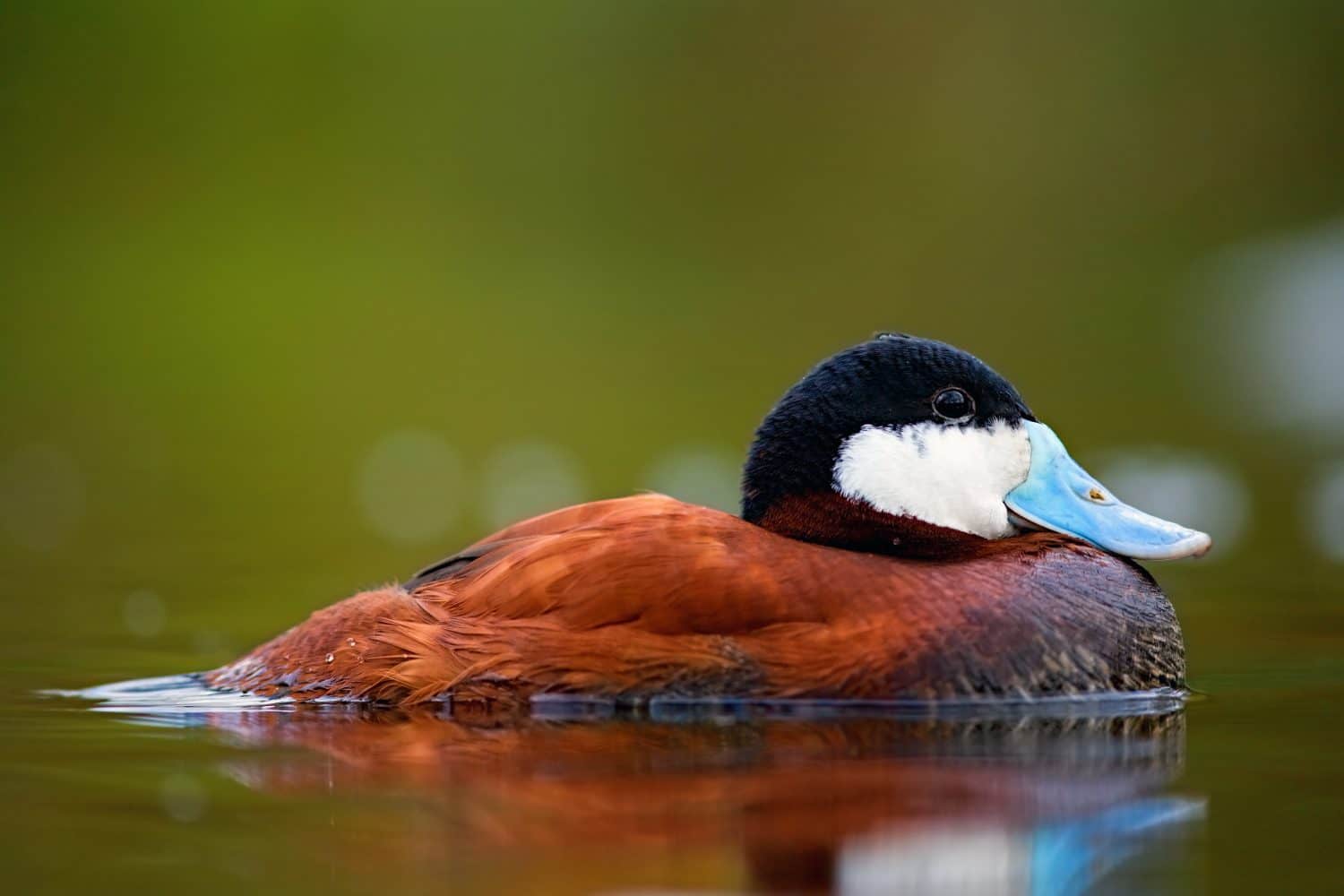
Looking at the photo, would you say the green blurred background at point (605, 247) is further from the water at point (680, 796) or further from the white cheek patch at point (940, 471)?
the water at point (680, 796)

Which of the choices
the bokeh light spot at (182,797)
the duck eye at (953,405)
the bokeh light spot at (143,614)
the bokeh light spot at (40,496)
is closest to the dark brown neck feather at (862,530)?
the duck eye at (953,405)

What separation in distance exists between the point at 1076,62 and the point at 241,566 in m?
12.8

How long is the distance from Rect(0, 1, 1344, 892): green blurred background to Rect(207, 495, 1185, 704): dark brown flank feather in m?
3.75

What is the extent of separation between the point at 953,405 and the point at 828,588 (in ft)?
→ 2.78

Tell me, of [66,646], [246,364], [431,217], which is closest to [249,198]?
[431,217]

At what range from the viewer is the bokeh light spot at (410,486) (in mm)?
9989

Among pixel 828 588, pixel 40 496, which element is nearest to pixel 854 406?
pixel 828 588

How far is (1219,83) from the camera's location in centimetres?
A: 1839

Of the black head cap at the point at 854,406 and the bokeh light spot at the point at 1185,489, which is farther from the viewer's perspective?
the bokeh light spot at the point at 1185,489

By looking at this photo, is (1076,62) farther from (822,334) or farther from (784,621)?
(784,621)

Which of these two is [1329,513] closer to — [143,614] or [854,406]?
[854,406]

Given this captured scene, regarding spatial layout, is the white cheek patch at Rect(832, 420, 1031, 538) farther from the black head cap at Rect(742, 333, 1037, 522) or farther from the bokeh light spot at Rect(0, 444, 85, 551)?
the bokeh light spot at Rect(0, 444, 85, 551)

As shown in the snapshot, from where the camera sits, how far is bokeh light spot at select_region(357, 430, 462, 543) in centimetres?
999

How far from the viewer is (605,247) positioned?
17.5m
